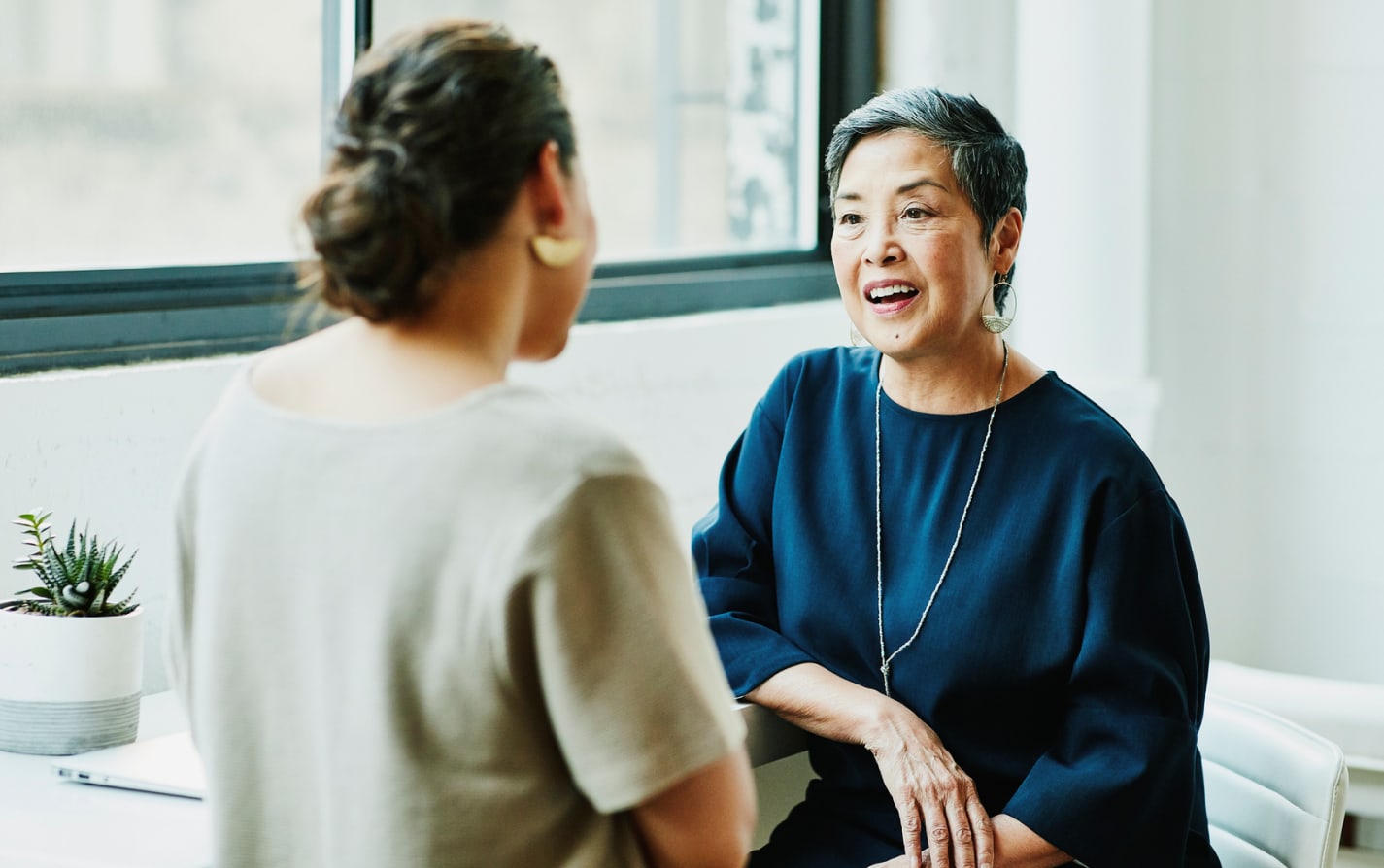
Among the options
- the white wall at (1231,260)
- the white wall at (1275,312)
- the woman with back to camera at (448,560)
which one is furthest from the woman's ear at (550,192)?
the white wall at (1275,312)

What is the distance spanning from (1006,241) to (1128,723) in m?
0.58

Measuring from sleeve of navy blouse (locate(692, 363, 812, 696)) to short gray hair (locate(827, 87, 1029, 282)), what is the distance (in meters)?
0.30

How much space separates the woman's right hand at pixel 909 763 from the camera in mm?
1525

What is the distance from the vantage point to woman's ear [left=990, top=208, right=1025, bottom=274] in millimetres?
1737

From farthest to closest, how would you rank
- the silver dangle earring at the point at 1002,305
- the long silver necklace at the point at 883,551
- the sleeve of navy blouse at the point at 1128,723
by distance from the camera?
the silver dangle earring at the point at 1002,305 < the long silver necklace at the point at 883,551 < the sleeve of navy blouse at the point at 1128,723

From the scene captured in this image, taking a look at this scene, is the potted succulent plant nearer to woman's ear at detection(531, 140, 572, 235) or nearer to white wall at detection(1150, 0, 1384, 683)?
woman's ear at detection(531, 140, 572, 235)

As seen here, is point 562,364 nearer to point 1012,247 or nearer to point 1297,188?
point 1012,247

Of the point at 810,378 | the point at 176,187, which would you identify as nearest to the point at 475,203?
the point at 810,378

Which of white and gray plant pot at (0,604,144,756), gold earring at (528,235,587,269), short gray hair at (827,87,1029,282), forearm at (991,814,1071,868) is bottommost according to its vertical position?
forearm at (991,814,1071,868)

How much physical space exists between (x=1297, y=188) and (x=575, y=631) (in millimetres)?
2565


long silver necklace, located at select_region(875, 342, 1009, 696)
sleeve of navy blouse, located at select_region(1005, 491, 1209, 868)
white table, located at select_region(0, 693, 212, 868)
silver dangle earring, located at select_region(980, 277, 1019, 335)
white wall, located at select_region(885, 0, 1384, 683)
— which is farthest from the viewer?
white wall, located at select_region(885, 0, 1384, 683)

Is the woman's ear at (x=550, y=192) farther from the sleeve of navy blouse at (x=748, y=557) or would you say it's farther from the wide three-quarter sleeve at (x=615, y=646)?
the sleeve of navy blouse at (x=748, y=557)

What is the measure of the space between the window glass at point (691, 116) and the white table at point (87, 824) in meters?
1.65

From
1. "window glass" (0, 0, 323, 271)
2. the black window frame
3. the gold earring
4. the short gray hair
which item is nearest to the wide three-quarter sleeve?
the gold earring
